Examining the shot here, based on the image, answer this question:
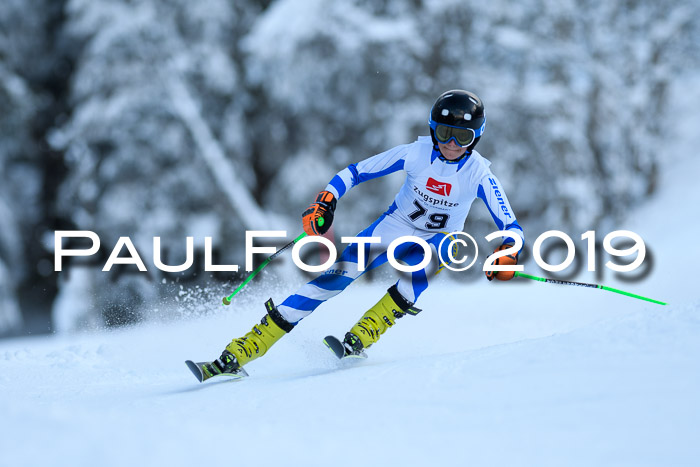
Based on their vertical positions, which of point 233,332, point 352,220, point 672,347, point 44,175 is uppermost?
point 44,175

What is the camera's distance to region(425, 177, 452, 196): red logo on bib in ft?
13.0

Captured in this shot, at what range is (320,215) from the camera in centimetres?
390

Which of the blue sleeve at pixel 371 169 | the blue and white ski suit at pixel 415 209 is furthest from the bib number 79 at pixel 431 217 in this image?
the blue sleeve at pixel 371 169

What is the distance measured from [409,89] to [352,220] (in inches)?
99.3

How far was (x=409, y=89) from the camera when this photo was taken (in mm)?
11805

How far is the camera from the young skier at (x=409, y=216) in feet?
12.5

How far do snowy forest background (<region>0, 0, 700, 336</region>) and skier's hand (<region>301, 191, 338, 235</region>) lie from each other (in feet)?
23.7

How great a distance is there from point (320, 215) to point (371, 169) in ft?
1.59

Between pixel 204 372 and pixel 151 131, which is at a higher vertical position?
pixel 151 131

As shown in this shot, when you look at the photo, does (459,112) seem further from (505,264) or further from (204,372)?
(204,372)

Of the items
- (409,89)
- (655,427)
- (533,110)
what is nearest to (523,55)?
(533,110)

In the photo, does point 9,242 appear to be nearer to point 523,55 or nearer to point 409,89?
point 409,89

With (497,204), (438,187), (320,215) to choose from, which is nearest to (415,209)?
(438,187)

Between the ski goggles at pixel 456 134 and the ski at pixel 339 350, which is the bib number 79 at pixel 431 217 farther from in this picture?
the ski at pixel 339 350
